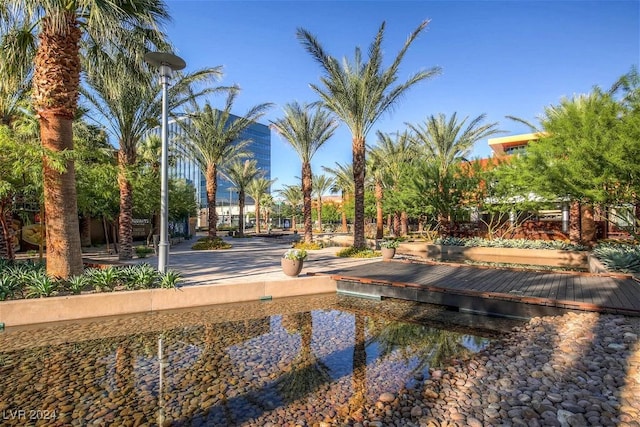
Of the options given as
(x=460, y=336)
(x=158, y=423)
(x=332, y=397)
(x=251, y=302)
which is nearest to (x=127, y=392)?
(x=158, y=423)

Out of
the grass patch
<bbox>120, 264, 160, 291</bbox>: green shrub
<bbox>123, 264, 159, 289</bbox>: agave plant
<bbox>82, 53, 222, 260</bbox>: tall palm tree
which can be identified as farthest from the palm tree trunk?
the grass patch

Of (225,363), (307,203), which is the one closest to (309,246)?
(307,203)

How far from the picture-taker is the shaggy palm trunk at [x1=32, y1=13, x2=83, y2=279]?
864cm

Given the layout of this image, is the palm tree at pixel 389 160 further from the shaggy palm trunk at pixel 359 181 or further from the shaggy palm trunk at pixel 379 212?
the shaggy palm trunk at pixel 359 181

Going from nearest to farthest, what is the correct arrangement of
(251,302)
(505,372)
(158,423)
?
(158,423) < (505,372) < (251,302)

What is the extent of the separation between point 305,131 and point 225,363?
1975 cm

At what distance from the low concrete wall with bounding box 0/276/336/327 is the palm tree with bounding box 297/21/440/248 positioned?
9480 mm

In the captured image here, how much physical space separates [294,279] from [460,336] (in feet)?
16.2

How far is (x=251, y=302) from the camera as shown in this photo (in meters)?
9.34

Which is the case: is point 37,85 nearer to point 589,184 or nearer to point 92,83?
point 92,83

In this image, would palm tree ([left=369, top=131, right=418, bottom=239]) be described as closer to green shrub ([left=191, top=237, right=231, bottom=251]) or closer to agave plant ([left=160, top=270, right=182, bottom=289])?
green shrub ([left=191, top=237, right=231, bottom=251])

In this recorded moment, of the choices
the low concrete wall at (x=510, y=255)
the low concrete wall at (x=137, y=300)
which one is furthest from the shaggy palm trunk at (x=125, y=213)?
the low concrete wall at (x=510, y=255)

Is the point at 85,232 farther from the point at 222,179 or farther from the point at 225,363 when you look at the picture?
the point at 222,179

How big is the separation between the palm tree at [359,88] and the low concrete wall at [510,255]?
4756 millimetres
